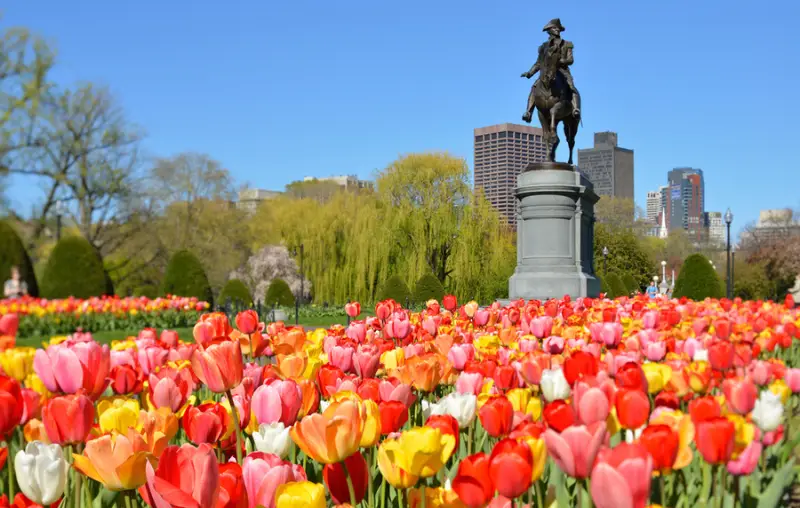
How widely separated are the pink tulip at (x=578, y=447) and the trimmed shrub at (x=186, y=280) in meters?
26.4

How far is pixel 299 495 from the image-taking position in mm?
1345

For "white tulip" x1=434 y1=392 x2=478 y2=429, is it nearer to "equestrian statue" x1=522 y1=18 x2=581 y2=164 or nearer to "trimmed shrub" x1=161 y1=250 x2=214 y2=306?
"equestrian statue" x1=522 y1=18 x2=581 y2=164

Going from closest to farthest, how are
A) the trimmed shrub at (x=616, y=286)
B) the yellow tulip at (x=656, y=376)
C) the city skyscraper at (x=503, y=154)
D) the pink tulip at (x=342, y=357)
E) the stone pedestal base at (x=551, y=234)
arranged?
the yellow tulip at (x=656, y=376) < the pink tulip at (x=342, y=357) < the stone pedestal base at (x=551, y=234) < the trimmed shrub at (x=616, y=286) < the city skyscraper at (x=503, y=154)

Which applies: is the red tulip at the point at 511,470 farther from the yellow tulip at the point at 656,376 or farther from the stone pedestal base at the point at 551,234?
the stone pedestal base at the point at 551,234

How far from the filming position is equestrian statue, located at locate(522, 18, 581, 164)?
1550 cm

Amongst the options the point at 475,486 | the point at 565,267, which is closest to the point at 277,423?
the point at 475,486

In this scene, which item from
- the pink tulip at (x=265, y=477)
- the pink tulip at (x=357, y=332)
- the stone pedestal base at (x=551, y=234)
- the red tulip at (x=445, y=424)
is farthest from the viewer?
the stone pedestal base at (x=551, y=234)

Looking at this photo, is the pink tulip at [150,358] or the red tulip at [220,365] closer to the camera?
the red tulip at [220,365]

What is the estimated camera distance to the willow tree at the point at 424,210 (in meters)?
31.7

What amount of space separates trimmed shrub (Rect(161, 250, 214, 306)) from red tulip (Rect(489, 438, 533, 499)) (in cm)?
2644

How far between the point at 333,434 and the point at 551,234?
14429mm

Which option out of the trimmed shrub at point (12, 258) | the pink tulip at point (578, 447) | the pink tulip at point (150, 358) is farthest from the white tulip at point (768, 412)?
the trimmed shrub at point (12, 258)

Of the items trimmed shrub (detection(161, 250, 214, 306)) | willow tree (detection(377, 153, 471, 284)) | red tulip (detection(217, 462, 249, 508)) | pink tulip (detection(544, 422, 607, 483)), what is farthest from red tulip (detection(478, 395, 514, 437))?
willow tree (detection(377, 153, 471, 284))

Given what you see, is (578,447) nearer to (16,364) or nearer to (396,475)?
(396,475)
